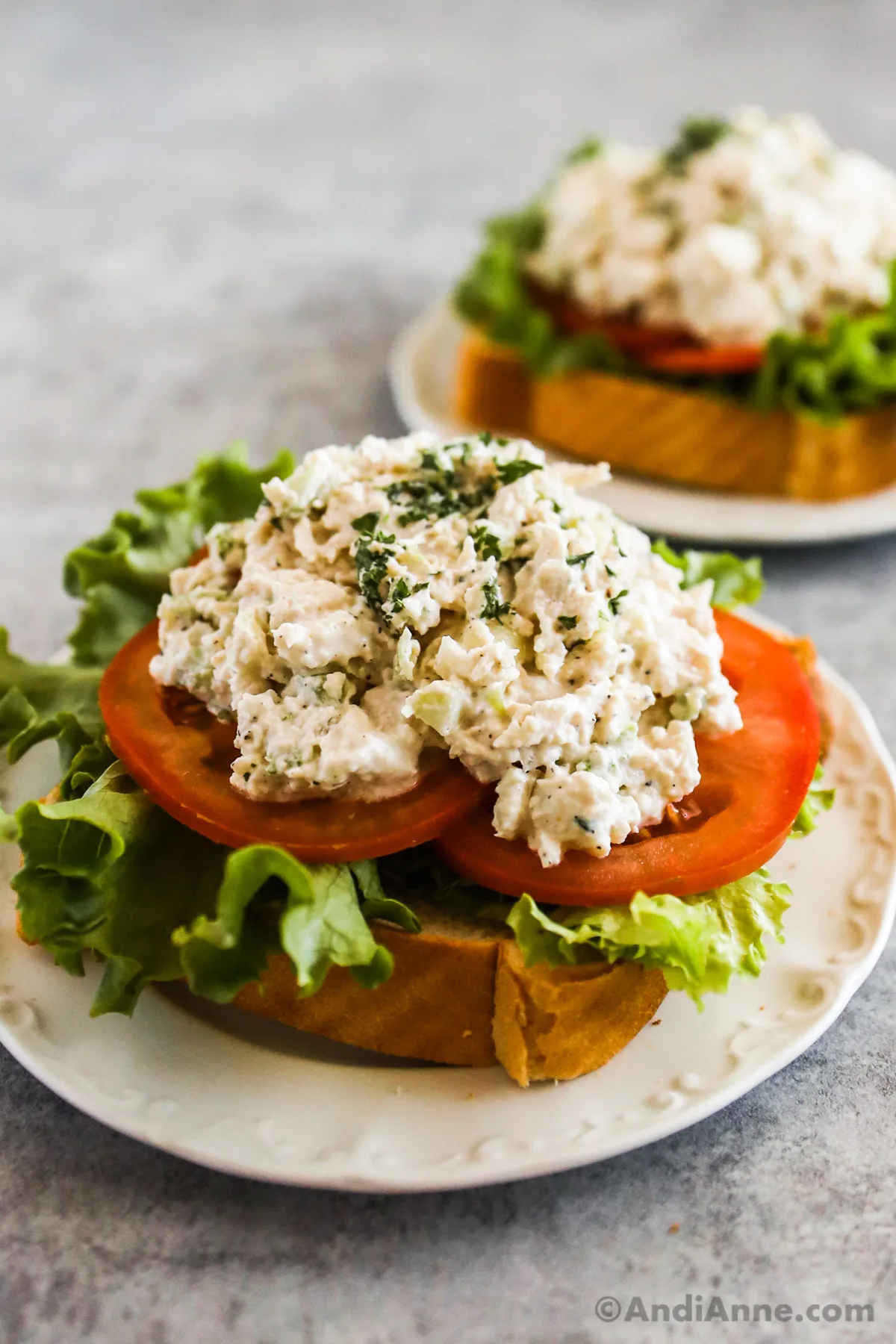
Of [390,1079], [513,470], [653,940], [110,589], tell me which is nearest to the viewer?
[653,940]

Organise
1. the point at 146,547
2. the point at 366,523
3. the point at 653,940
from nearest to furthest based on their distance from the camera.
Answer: the point at 653,940
the point at 366,523
the point at 146,547

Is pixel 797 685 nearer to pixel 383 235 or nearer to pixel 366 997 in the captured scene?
pixel 366 997

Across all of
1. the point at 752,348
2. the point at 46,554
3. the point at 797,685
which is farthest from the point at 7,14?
the point at 797,685

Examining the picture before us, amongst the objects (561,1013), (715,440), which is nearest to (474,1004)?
(561,1013)

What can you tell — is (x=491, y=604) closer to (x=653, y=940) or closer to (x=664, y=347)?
(x=653, y=940)

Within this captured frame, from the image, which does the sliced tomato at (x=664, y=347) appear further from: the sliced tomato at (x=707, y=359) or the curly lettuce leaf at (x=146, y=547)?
the curly lettuce leaf at (x=146, y=547)

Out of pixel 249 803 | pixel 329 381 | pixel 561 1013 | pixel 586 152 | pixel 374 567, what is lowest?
pixel 329 381

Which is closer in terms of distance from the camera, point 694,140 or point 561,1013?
point 561,1013
